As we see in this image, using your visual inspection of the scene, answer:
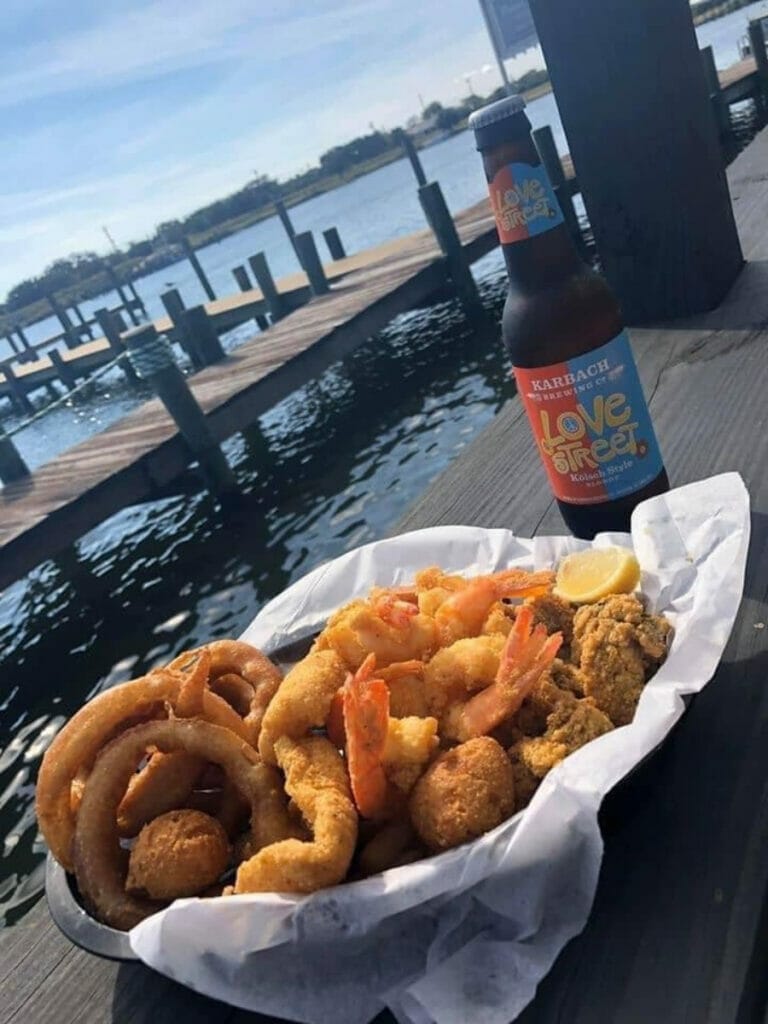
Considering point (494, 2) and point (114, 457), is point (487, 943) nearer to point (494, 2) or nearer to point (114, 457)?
point (494, 2)

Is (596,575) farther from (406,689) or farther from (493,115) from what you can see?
(493,115)

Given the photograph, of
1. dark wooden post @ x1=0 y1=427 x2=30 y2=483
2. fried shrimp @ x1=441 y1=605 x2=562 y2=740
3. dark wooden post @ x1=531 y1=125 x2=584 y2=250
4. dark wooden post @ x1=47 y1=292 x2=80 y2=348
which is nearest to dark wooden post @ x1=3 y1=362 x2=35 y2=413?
dark wooden post @ x1=47 y1=292 x2=80 y2=348

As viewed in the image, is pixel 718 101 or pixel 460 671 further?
pixel 718 101

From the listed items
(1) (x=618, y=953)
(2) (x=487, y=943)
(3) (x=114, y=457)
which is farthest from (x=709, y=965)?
(3) (x=114, y=457)

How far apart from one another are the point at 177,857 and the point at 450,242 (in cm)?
1363

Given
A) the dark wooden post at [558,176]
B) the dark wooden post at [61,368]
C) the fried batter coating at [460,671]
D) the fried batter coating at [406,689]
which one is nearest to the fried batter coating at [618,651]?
the fried batter coating at [460,671]

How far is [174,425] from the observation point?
31.7 ft

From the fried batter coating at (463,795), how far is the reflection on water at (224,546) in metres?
5.46

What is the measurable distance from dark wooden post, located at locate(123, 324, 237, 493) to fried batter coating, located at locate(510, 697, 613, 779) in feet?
26.8

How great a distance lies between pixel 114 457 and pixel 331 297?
6.26 meters

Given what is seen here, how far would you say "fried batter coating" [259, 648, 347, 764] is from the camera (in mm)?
1164

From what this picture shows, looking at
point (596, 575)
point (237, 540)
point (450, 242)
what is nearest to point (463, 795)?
point (596, 575)

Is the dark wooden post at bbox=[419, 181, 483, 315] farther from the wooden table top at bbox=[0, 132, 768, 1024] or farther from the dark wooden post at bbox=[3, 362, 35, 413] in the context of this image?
the dark wooden post at bbox=[3, 362, 35, 413]

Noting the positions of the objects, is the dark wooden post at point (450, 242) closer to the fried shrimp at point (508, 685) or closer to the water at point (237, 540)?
the water at point (237, 540)
